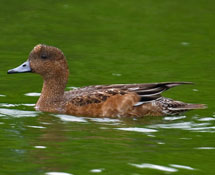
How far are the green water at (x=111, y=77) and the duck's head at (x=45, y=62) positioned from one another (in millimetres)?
560

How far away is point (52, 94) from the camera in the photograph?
13.3 metres

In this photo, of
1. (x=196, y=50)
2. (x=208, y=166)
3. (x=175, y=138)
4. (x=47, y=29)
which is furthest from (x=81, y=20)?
(x=208, y=166)

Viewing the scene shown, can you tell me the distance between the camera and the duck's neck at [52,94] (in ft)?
43.0

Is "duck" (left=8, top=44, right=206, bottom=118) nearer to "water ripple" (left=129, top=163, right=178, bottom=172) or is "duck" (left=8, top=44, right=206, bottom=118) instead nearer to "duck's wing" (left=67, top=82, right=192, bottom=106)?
"duck's wing" (left=67, top=82, right=192, bottom=106)

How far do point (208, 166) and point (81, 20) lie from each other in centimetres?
1045

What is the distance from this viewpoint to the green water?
9.80 m

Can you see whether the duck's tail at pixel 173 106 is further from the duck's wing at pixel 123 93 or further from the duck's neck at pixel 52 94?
the duck's neck at pixel 52 94

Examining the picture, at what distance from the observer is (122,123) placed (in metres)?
12.2

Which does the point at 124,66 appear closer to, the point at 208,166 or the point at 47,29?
the point at 47,29

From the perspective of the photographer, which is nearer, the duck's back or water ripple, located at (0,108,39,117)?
water ripple, located at (0,108,39,117)

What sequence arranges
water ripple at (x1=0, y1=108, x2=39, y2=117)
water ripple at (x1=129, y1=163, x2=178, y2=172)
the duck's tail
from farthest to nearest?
the duck's tail
water ripple at (x1=0, y1=108, x2=39, y2=117)
water ripple at (x1=129, y1=163, x2=178, y2=172)

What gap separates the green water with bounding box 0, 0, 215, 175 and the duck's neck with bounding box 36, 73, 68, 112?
23 cm

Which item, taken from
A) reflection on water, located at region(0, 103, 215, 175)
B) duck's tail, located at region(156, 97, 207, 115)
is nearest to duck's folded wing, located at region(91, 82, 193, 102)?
duck's tail, located at region(156, 97, 207, 115)

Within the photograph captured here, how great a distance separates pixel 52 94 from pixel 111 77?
199 centimetres
